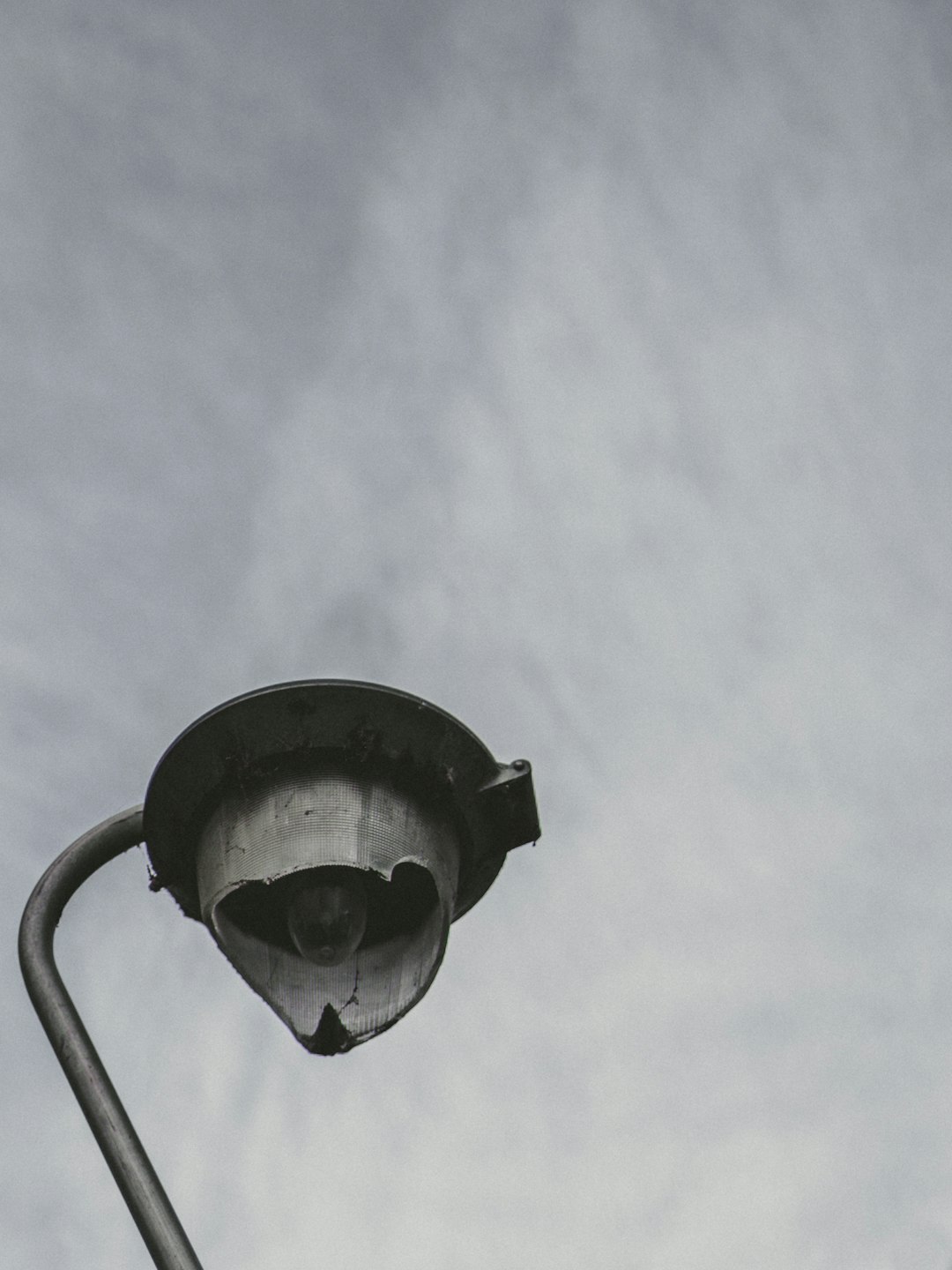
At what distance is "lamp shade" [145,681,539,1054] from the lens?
3736 millimetres

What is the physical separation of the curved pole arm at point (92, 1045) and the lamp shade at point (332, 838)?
0.21m

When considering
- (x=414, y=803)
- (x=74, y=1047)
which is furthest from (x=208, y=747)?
(x=74, y=1047)

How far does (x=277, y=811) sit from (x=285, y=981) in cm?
39

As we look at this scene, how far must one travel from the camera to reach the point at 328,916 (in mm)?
3721

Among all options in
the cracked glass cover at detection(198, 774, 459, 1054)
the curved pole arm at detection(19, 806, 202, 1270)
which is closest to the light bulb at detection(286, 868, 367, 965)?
the cracked glass cover at detection(198, 774, 459, 1054)

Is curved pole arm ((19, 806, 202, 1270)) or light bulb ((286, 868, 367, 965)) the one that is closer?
curved pole arm ((19, 806, 202, 1270))

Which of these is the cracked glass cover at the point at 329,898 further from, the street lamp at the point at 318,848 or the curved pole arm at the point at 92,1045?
the curved pole arm at the point at 92,1045

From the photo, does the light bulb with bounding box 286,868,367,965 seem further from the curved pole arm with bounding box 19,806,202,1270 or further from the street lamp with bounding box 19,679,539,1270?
the curved pole arm with bounding box 19,806,202,1270

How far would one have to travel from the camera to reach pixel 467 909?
4.12 metres

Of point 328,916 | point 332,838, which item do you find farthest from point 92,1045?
point 332,838

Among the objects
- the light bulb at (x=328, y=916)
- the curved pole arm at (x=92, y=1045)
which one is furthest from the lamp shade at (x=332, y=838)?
the curved pole arm at (x=92, y=1045)

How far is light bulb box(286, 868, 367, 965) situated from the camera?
12.2ft

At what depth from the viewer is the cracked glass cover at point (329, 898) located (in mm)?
3727

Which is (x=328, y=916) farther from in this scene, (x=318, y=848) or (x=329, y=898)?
(x=318, y=848)
